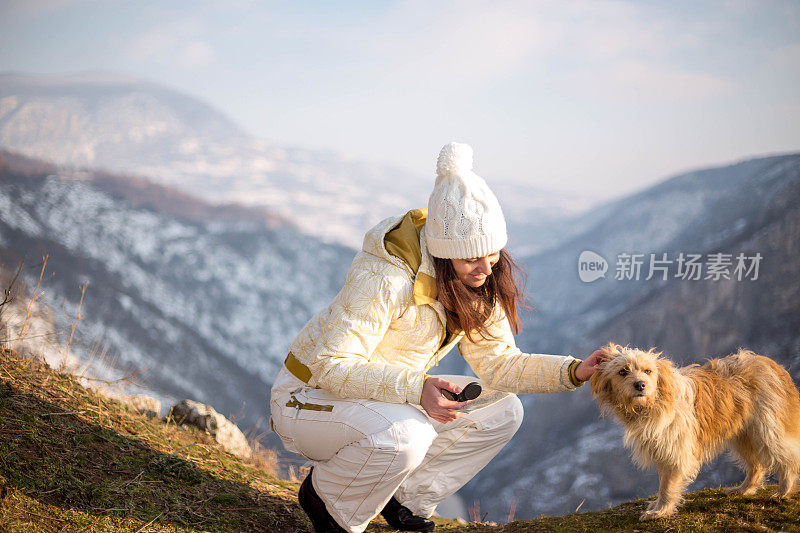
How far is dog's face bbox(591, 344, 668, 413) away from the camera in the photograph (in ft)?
7.32

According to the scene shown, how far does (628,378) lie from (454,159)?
1.11m

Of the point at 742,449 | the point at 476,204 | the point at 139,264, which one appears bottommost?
the point at 139,264

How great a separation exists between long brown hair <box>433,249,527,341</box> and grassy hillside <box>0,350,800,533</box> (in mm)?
944

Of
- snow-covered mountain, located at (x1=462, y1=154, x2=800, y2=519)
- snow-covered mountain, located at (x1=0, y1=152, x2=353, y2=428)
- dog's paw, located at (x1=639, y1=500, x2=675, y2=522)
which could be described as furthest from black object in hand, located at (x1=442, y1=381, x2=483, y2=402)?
snow-covered mountain, located at (x1=0, y1=152, x2=353, y2=428)

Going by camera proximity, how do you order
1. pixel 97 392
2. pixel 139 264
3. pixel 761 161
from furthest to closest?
pixel 139 264, pixel 761 161, pixel 97 392

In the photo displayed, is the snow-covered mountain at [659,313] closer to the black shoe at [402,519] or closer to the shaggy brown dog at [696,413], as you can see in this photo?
the shaggy brown dog at [696,413]

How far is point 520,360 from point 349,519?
97 centimetres

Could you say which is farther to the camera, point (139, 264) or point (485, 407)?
point (139, 264)

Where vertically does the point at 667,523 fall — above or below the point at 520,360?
below

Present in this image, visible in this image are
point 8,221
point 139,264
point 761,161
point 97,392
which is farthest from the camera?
point 139,264

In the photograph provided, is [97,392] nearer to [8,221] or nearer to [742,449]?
[742,449]

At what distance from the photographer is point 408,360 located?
2359 mm


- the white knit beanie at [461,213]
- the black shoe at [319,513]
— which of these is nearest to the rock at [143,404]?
the black shoe at [319,513]

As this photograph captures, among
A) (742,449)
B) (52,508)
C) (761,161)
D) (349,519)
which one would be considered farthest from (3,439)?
(761,161)
